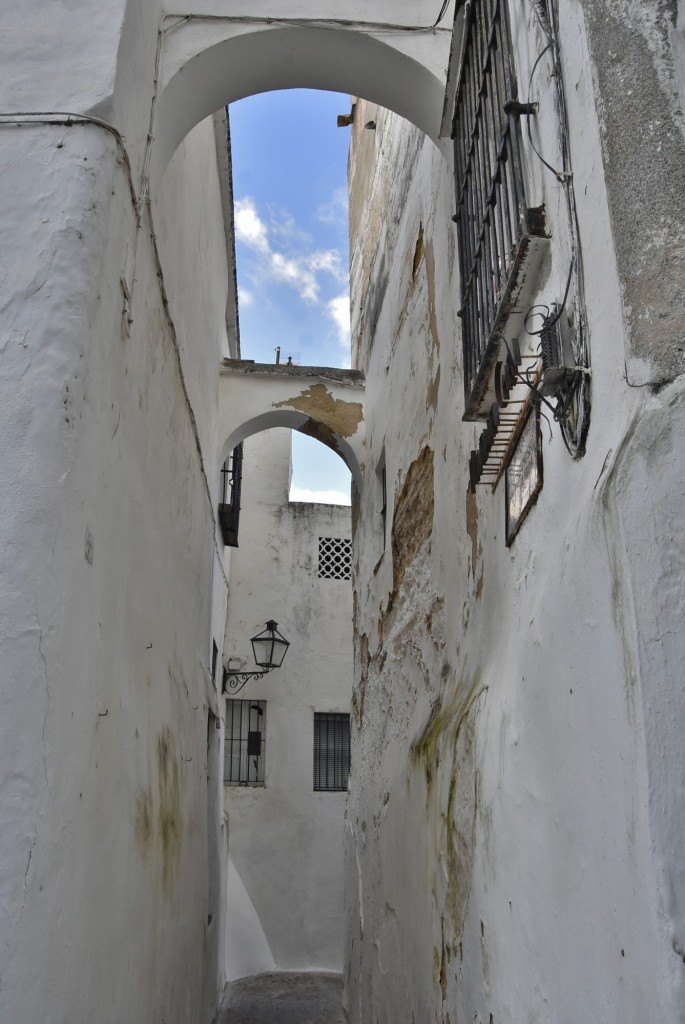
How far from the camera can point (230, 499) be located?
1010cm

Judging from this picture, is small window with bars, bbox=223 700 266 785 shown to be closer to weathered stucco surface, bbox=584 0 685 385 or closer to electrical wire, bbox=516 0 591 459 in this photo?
electrical wire, bbox=516 0 591 459

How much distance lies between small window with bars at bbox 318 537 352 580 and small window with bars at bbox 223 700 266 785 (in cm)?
203

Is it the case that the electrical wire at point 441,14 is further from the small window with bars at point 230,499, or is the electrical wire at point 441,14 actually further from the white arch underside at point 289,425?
the small window with bars at point 230,499

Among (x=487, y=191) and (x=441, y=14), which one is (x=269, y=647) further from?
(x=487, y=191)

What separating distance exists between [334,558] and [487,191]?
30.4 ft

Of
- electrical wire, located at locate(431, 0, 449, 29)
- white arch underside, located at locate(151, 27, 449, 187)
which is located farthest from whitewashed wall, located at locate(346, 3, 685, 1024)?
electrical wire, located at locate(431, 0, 449, 29)

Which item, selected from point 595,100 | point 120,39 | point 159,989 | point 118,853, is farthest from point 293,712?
point 595,100

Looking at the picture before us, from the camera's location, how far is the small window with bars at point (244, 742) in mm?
11336

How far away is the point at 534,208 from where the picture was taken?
3.22 m

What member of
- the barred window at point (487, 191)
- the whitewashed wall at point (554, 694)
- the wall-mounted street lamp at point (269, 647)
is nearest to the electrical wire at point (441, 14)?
A: the barred window at point (487, 191)

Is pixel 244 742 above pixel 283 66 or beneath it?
beneath

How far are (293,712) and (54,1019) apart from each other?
899cm

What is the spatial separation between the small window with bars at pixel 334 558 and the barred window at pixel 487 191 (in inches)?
338

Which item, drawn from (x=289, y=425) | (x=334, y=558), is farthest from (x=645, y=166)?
(x=334, y=558)
